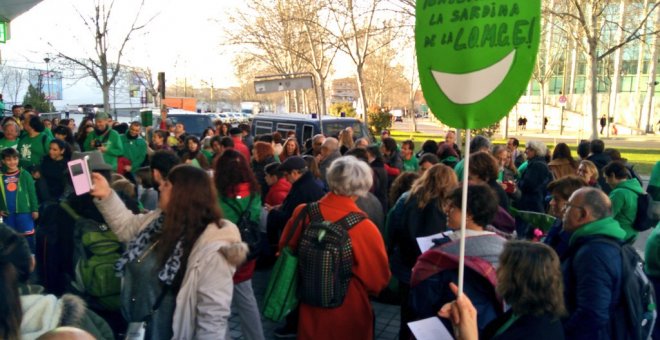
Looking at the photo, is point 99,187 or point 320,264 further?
point 320,264

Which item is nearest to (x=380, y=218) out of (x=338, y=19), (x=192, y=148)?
(x=192, y=148)

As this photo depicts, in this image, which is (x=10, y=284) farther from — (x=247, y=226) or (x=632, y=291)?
(x=632, y=291)

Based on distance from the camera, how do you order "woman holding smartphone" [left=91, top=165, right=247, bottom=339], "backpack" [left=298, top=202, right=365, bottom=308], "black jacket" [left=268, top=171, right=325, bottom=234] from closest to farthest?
"woman holding smartphone" [left=91, top=165, right=247, bottom=339] → "backpack" [left=298, top=202, right=365, bottom=308] → "black jacket" [left=268, top=171, right=325, bottom=234]

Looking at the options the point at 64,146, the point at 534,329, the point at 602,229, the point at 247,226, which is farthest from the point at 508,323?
the point at 64,146

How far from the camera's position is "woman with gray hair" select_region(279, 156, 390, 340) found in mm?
3605

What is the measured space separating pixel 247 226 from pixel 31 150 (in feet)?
18.4

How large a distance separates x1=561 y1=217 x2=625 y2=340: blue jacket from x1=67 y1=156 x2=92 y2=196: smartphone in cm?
288

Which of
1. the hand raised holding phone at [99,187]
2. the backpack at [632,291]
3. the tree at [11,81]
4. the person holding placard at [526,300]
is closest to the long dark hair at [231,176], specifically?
the hand raised holding phone at [99,187]

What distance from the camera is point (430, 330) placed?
96.3 inches

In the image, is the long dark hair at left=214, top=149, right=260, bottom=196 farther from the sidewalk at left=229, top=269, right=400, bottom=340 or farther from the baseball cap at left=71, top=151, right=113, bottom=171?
the sidewalk at left=229, top=269, right=400, bottom=340

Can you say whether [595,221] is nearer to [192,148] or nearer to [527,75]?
[527,75]

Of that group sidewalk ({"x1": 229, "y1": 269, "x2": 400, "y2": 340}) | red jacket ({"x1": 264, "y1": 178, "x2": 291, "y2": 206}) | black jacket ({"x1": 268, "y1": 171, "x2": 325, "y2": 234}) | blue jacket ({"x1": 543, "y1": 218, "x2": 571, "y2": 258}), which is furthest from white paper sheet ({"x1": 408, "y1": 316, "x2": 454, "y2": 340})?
red jacket ({"x1": 264, "y1": 178, "x2": 291, "y2": 206})

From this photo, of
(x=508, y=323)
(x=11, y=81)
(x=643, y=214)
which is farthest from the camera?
(x=11, y=81)

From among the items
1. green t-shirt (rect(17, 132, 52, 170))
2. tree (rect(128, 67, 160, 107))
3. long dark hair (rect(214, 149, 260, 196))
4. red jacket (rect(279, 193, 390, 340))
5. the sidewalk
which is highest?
tree (rect(128, 67, 160, 107))
